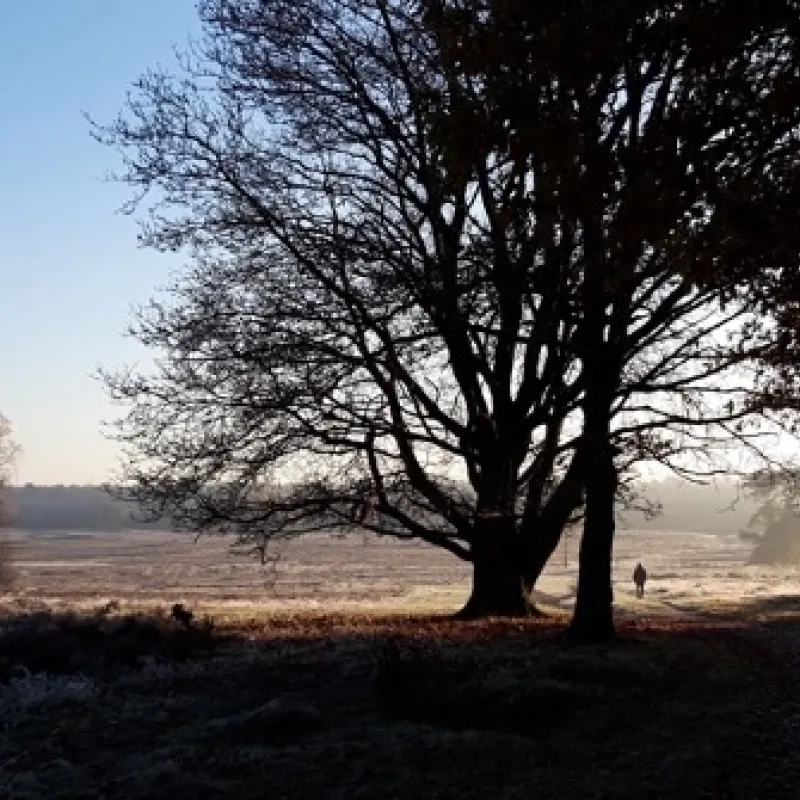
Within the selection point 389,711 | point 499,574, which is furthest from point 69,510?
point 389,711

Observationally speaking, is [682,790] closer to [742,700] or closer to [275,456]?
[742,700]

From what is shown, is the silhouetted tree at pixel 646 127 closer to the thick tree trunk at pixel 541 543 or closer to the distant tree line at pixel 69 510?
the thick tree trunk at pixel 541 543

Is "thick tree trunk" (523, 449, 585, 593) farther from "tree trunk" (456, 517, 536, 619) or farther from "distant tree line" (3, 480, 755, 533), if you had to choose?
"distant tree line" (3, 480, 755, 533)

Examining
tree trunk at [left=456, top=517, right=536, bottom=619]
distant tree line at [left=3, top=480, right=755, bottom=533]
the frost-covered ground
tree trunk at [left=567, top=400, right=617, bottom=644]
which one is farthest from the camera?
distant tree line at [left=3, top=480, right=755, bottom=533]

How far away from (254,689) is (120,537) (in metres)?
118

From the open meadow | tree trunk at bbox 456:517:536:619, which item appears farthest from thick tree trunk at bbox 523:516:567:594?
the open meadow

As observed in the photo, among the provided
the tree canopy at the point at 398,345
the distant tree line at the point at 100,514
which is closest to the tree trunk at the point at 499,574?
the tree canopy at the point at 398,345

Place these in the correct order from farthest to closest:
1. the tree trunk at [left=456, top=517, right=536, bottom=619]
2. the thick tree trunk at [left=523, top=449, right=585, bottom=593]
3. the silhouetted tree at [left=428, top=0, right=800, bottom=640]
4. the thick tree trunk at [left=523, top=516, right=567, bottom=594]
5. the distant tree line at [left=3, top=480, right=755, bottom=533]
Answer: the distant tree line at [left=3, top=480, right=755, bottom=533] < the tree trunk at [left=456, top=517, right=536, bottom=619] < the thick tree trunk at [left=523, top=516, right=567, bottom=594] < the thick tree trunk at [left=523, top=449, right=585, bottom=593] < the silhouetted tree at [left=428, top=0, right=800, bottom=640]

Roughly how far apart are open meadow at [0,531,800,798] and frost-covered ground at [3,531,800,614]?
1196cm

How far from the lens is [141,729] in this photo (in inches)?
392

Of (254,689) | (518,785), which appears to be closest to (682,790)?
(518,785)

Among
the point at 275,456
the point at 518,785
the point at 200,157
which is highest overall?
the point at 200,157

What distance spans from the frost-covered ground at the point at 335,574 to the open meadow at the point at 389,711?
11963 mm

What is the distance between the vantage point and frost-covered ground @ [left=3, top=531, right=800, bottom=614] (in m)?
34.8
